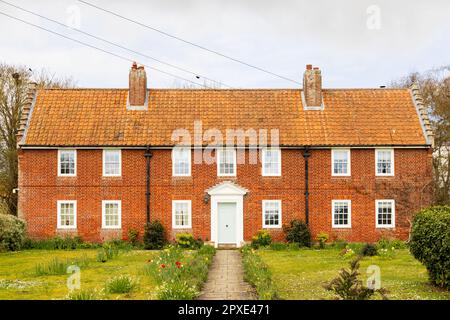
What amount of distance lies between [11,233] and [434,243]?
21810 mm

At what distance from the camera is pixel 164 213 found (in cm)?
3434

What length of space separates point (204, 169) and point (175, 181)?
175cm

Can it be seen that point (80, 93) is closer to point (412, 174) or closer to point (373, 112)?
point (373, 112)

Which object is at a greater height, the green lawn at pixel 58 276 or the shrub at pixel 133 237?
the shrub at pixel 133 237

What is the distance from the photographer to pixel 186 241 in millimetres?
33156

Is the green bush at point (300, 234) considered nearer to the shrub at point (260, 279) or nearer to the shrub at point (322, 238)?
the shrub at point (322, 238)

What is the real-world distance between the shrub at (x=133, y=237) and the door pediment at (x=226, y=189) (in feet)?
15.0

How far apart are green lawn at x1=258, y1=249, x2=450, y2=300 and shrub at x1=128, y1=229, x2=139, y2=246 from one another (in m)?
7.05

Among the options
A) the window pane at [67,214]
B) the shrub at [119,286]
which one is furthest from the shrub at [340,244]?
the shrub at [119,286]

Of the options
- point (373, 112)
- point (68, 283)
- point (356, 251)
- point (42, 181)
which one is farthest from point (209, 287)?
point (373, 112)

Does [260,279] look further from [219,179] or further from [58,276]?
[219,179]

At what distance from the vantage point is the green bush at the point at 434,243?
18.0 metres

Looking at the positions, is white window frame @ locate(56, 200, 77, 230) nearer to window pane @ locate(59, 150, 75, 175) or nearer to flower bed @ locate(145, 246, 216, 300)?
window pane @ locate(59, 150, 75, 175)

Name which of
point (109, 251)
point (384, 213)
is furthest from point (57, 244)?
point (384, 213)
